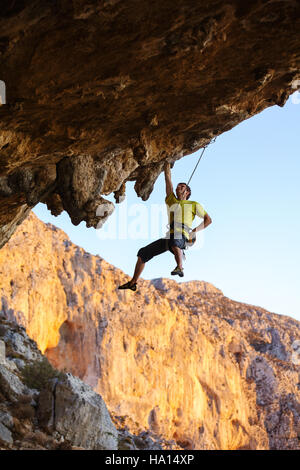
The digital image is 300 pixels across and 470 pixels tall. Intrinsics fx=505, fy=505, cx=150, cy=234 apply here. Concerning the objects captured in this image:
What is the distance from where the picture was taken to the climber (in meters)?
7.42

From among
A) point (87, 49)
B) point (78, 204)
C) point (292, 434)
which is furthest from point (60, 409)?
point (292, 434)

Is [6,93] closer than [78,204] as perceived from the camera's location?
Yes

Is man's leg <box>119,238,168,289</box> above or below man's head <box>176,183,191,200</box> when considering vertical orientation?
below

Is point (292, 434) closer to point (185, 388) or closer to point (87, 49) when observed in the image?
point (185, 388)

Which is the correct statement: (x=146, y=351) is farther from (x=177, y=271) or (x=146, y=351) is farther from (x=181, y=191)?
(x=177, y=271)

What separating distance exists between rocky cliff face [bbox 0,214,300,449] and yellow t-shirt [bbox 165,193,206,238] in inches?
792

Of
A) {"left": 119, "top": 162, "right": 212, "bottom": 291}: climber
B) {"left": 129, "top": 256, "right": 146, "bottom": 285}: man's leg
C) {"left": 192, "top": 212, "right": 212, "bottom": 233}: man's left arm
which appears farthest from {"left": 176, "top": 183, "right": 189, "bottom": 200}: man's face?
{"left": 129, "top": 256, "right": 146, "bottom": 285}: man's leg

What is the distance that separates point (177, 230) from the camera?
7496mm

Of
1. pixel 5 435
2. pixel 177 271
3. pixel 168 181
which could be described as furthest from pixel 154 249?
pixel 5 435

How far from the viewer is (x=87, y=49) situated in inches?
251

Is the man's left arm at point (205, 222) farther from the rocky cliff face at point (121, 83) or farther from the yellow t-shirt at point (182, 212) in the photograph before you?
the rocky cliff face at point (121, 83)

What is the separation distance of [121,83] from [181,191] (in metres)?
1.88

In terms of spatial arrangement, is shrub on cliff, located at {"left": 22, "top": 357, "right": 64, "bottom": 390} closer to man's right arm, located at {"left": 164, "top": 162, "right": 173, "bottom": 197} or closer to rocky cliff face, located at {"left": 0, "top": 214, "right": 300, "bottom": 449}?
man's right arm, located at {"left": 164, "top": 162, "right": 173, "bottom": 197}

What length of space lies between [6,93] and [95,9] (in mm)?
2037
